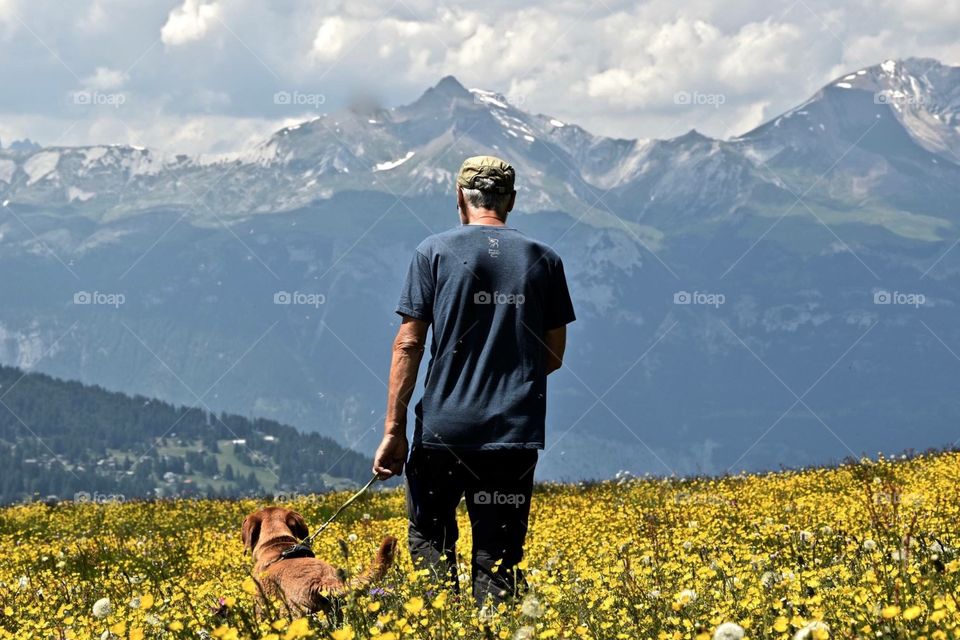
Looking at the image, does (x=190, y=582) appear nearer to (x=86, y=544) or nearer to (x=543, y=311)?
(x=86, y=544)

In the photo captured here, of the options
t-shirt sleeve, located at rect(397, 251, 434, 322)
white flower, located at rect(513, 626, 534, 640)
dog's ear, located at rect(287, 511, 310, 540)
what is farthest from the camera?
dog's ear, located at rect(287, 511, 310, 540)

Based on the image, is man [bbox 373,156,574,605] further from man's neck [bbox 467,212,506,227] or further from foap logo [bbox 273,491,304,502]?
foap logo [bbox 273,491,304,502]

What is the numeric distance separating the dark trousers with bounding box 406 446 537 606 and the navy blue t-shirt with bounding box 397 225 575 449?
138 mm

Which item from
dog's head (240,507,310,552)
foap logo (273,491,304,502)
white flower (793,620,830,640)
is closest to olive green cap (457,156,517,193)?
dog's head (240,507,310,552)

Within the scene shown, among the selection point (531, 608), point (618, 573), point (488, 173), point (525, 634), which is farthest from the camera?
point (488, 173)

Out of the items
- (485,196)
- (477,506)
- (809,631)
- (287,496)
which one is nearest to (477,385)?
(477,506)

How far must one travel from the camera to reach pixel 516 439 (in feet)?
20.3

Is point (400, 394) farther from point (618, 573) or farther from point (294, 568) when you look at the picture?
point (618, 573)

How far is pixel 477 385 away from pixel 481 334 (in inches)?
12.0

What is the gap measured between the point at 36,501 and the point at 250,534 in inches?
587

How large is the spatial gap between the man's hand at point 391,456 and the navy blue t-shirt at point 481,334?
0.15 metres

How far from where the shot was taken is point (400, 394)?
20.7 ft

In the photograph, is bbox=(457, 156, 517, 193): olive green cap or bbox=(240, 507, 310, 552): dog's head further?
bbox=(240, 507, 310, 552): dog's head

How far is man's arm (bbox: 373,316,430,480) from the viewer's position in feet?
20.4
